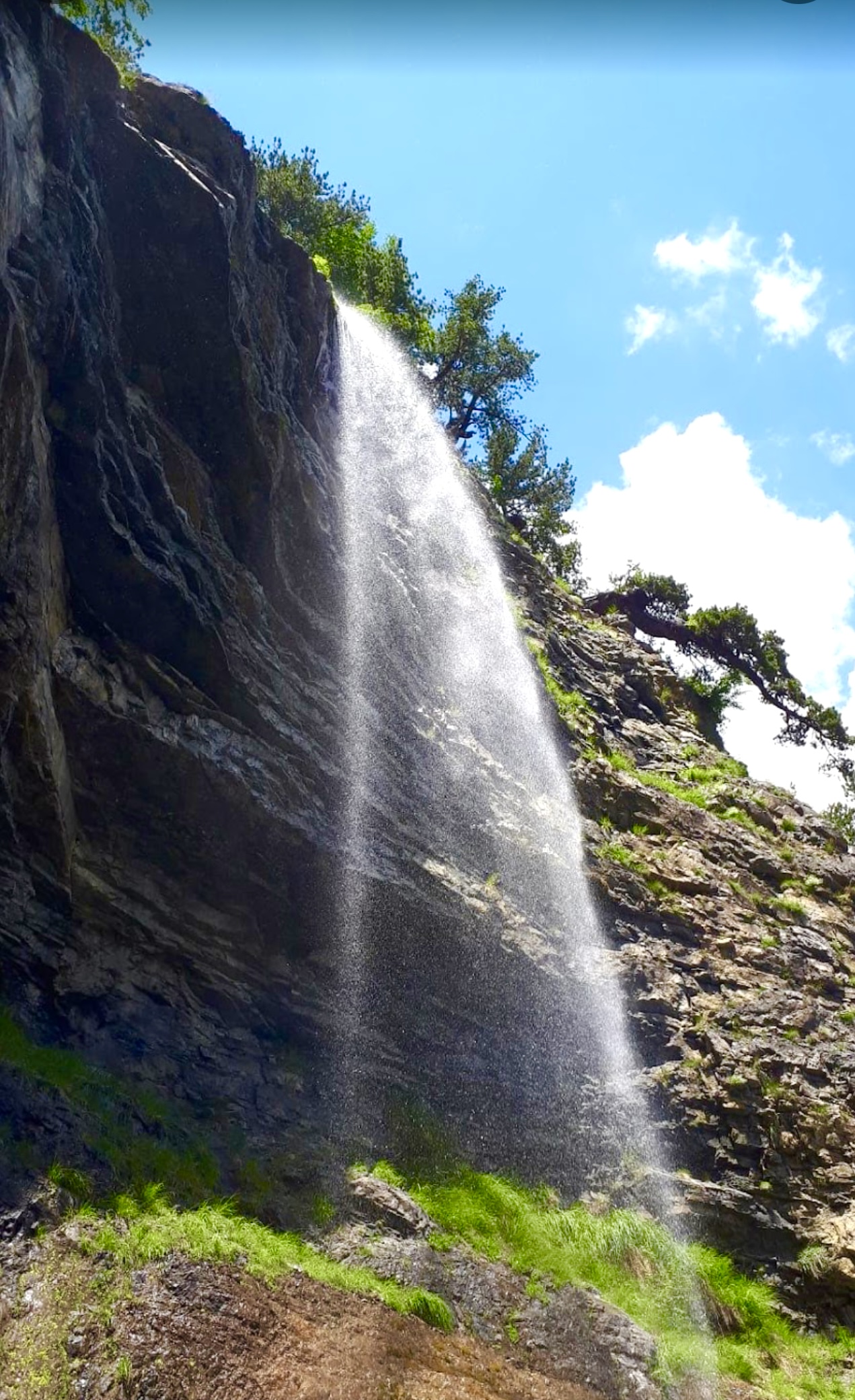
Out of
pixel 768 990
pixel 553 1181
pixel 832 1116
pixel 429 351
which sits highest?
pixel 429 351

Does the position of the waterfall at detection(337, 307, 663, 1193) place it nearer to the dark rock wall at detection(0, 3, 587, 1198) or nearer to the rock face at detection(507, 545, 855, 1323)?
the dark rock wall at detection(0, 3, 587, 1198)

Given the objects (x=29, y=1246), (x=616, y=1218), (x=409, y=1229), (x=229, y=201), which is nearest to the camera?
(x=29, y=1246)

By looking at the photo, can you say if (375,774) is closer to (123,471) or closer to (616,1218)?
(123,471)

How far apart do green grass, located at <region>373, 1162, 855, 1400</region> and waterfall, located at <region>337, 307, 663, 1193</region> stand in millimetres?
999

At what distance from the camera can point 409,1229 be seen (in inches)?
430

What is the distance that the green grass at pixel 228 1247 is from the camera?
8.41 metres

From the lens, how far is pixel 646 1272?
11953 millimetres

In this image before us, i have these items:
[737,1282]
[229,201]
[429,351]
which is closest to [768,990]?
[737,1282]

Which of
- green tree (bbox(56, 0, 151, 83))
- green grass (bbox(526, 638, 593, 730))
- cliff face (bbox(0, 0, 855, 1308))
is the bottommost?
cliff face (bbox(0, 0, 855, 1308))

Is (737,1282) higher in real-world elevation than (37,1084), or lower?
higher

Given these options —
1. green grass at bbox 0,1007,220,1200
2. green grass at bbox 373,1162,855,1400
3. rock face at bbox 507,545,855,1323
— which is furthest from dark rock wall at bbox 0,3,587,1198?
A: rock face at bbox 507,545,855,1323

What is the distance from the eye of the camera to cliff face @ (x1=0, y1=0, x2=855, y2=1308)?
10953 millimetres

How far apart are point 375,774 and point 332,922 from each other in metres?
2.45

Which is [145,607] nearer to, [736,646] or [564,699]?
[564,699]
